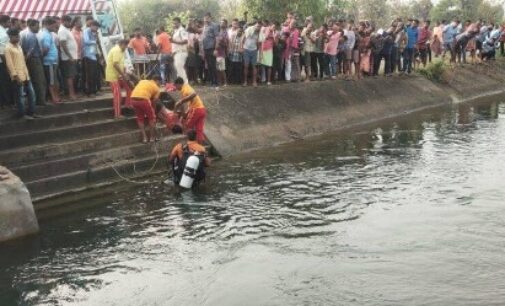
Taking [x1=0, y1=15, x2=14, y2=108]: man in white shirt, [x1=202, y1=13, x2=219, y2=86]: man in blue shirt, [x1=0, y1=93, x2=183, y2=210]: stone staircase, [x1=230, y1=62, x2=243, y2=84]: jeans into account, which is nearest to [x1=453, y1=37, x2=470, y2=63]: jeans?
[x1=230, y1=62, x2=243, y2=84]: jeans

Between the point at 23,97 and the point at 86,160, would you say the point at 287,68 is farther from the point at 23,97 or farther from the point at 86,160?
the point at 23,97

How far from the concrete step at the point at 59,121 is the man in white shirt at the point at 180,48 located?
3003mm

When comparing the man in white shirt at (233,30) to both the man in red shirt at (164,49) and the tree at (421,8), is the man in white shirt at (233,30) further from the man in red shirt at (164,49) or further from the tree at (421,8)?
the tree at (421,8)

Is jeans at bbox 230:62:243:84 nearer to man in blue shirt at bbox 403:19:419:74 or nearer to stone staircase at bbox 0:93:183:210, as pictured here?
stone staircase at bbox 0:93:183:210

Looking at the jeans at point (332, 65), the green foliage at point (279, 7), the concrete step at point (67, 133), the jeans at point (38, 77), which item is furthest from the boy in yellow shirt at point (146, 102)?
the green foliage at point (279, 7)

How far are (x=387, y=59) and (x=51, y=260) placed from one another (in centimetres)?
1692

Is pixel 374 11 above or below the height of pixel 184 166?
above

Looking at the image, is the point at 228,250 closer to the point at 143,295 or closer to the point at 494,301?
the point at 143,295

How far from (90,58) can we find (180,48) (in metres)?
3.06

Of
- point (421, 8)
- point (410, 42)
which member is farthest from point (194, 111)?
point (421, 8)

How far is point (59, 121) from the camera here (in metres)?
12.8

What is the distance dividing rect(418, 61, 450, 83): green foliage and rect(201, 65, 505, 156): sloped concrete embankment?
1.15 feet

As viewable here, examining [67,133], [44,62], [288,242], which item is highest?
[44,62]

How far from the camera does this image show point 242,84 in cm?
1786
